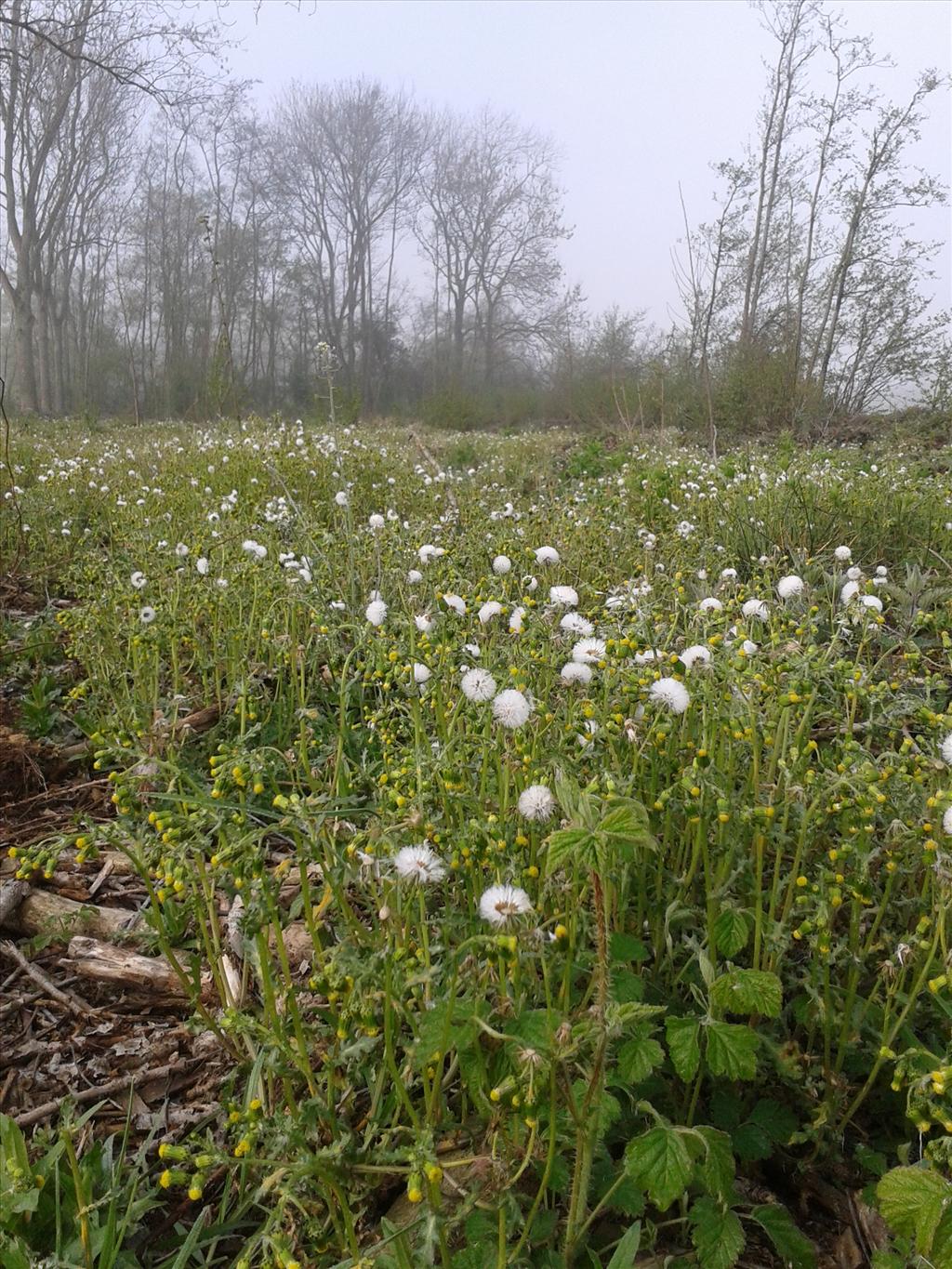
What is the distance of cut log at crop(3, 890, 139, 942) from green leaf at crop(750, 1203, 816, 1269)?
1.76m

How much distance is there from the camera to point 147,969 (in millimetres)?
1992

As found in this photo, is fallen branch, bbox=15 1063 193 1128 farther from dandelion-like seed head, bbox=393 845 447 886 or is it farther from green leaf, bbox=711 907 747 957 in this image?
green leaf, bbox=711 907 747 957

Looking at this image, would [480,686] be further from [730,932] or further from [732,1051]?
[732,1051]

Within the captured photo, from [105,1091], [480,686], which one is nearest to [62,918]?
[105,1091]

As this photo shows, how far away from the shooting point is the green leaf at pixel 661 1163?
3.51 ft

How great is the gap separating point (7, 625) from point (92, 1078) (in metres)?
2.90

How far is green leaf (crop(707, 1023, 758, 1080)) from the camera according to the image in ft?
4.07

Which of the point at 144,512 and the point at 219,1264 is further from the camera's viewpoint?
the point at 144,512

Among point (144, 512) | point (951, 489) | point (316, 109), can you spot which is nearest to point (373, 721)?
point (144, 512)

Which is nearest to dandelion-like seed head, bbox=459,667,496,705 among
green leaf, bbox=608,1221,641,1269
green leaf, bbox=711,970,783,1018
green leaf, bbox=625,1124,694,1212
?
green leaf, bbox=711,970,783,1018

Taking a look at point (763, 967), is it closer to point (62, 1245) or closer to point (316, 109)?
point (62, 1245)

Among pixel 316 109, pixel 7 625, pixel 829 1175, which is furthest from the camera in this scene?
pixel 316 109

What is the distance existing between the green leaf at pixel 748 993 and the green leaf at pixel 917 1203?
264 millimetres

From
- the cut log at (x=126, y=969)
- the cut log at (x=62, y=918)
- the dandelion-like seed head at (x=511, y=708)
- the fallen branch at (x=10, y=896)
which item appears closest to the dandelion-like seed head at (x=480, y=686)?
the dandelion-like seed head at (x=511, y=708)
